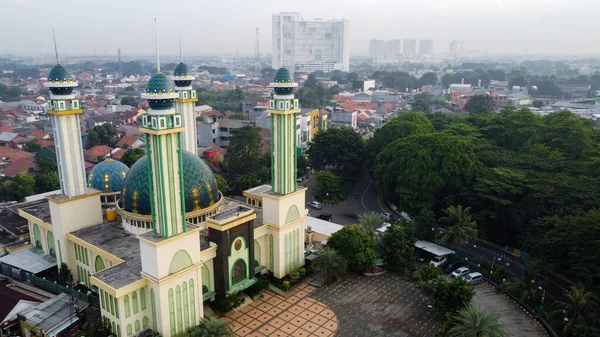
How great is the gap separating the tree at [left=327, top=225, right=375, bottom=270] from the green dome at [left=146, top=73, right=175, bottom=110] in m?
13.3

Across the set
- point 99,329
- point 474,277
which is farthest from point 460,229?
point 99,329

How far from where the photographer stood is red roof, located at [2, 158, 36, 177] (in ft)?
152

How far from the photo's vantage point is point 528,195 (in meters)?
32.0

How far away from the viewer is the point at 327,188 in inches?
1657

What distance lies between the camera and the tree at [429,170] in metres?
35.7

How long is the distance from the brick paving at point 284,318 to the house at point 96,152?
34875 mm

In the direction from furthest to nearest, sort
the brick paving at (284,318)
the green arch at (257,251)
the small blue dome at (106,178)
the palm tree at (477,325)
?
1. the small blue dome at (106,178)
2. the green arch at (257,251)
3. the brick paving at (284,318)
4. the palm tree at (477,325)

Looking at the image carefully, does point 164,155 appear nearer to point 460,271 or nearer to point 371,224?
point 371,224

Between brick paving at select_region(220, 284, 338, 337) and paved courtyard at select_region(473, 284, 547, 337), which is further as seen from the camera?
paved courtyard at select_region(473, 284, 547, 337)

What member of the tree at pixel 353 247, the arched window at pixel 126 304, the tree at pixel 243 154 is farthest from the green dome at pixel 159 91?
the tree at pixel 243 154

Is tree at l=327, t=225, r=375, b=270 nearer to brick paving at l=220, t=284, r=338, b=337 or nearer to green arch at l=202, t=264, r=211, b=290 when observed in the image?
brick paving at l=220, t=284, r=338, b=337

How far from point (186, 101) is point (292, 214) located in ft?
33.7

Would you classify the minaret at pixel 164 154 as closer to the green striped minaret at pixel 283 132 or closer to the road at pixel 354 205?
the green striped minaret at pixel 283 132

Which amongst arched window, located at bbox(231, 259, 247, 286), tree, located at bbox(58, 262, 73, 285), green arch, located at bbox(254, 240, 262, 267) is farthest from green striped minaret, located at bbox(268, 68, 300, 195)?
tree, located at bbox(58, 262, 73, 285)
